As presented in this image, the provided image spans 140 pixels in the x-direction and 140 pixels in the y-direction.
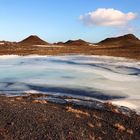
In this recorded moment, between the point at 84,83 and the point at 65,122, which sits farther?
the point at 84,83

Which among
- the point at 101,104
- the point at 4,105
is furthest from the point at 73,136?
the point at 101,104

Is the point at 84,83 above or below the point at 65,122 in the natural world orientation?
below

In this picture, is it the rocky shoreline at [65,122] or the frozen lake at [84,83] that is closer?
the rocky shoreline at [65,122]

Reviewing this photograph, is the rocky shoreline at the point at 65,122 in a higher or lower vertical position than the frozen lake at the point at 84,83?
higher

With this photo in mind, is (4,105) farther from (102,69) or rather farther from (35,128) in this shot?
(102,69)

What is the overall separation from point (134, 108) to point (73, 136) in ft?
22.8

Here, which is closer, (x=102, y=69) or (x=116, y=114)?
(x=116, y=114)

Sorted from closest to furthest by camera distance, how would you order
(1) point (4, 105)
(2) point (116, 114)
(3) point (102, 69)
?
(1) point (4, 105) → (2) point (116, 114) → (3) point (102, 69)

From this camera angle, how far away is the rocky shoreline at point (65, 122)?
15.1 m

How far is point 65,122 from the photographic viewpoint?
16547mm

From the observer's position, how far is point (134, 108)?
842 inches

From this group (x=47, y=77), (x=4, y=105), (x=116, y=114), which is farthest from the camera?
(x=47, y=77)

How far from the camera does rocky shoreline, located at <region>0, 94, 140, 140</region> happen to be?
49.7 ft

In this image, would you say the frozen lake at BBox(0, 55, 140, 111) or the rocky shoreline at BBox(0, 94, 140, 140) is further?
the frozen lake at BBox(0, 55, 140, 111)
